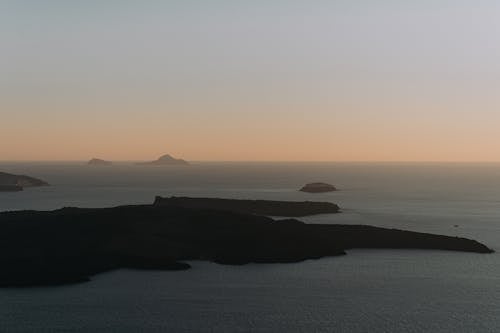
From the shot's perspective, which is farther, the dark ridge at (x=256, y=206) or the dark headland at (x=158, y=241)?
the dark ridge at (x=256, y=206)

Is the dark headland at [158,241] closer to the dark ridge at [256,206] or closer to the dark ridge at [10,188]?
the dark ridge at [256,206]

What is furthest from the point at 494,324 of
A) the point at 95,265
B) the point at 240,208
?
the point at 240,208

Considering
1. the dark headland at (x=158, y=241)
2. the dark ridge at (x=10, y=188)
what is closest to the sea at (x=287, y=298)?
the dark headland at (x=158, y=241)

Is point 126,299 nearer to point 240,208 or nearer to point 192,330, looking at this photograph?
point 192,330

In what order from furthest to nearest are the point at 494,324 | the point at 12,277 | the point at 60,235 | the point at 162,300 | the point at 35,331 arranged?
1. the point at 60,235
2. the point at 12,277
3. the point at 162,300
4. the point at 494,324
5. the point at 35,331

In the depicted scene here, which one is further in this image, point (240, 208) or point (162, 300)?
point (240, 208)

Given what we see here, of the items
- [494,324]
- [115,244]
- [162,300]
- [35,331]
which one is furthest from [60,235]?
[494,324]

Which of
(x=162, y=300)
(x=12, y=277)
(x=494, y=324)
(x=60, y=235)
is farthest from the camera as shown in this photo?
(x=60, y=235)

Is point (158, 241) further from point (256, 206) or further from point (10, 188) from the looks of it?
point (10, 188)
